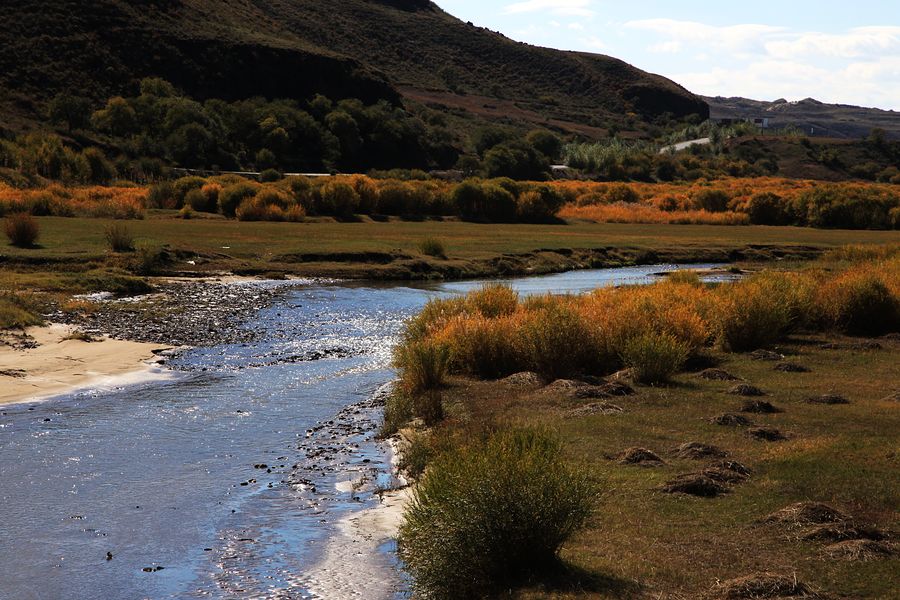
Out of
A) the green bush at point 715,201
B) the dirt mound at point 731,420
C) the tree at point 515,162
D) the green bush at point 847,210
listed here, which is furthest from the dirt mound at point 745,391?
the tree at point 515,162

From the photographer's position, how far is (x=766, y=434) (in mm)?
14984

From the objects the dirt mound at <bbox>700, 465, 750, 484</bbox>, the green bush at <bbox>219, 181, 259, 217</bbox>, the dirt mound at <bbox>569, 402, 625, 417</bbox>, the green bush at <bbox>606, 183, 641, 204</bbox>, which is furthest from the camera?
the green bush at <bbox>606, 183, 641, 204</bbox>

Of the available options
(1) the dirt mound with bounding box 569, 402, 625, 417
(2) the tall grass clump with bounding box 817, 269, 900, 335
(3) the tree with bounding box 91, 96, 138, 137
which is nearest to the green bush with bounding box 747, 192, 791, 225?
(2) the tall grass clump with bounding box 817, 269, 900, 335

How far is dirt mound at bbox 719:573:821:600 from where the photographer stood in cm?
928

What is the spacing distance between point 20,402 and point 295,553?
1033 centimetres

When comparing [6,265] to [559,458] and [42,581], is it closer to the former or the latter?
[42,581]

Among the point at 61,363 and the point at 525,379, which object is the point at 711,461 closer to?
the point at 525,379

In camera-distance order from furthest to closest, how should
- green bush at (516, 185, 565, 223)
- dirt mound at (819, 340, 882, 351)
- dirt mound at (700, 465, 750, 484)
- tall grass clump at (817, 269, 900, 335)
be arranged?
green bush at (516, 185, 565, 223) → tall grass clump at (817, 269, 900, 335) → dirt mound at (819, 340, 882, 351) → dirt mound at (700, 465, 750, 484)

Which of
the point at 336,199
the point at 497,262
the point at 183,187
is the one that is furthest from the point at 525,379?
the point at 183,187

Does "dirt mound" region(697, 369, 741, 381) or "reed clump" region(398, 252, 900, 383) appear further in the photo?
"reed clump" region(398, 252, 900, 383)

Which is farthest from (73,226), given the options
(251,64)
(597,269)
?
(251,64)

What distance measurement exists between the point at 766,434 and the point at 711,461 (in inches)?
71.2

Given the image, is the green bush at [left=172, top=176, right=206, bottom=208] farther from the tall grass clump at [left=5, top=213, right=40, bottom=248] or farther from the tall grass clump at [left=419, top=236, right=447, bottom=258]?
the tall grass clump at [left=5, top=213, right=40, bottom=248]

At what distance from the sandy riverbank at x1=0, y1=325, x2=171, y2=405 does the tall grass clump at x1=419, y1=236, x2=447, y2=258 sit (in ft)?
78.5
